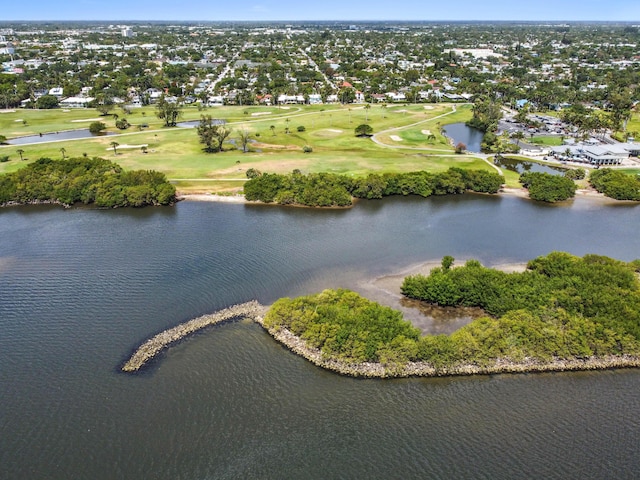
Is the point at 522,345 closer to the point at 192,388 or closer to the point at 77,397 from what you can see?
the point at 192,388

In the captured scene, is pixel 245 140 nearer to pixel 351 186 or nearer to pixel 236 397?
pixel 351 186

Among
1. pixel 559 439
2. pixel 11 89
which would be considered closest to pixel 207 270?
pixel 559 439

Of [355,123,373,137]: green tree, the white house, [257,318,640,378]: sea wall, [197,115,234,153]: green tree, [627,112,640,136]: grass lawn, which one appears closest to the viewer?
[257,318,640,378]: sea wall

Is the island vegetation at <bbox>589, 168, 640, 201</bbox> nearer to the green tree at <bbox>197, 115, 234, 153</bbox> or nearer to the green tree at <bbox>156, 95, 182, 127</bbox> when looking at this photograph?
the green tree at <bbox>197, 115, 234, 153</bbox>

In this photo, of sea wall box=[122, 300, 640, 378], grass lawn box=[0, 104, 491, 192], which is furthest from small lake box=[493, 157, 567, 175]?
sea wall box=[122, 300, 640, 378]

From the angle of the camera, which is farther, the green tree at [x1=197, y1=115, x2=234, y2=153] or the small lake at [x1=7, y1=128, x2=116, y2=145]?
the small lake at [x1=7, y1=128, x2=116, y2=145]

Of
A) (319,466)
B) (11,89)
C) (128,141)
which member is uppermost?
(11,89)
